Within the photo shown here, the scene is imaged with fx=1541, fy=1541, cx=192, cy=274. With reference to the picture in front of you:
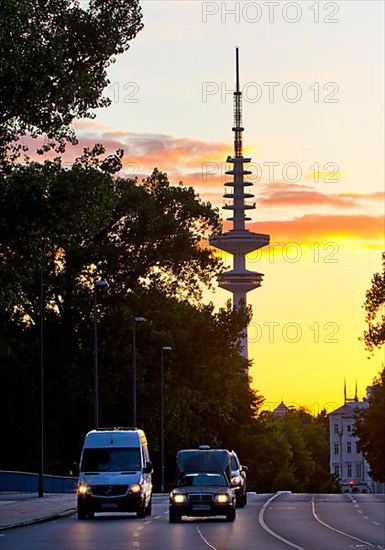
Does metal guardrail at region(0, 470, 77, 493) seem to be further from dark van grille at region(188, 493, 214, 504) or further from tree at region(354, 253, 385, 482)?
tree at region(354, 253, 385, 482)

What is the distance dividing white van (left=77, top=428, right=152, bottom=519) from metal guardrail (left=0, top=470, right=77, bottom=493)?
1917cm

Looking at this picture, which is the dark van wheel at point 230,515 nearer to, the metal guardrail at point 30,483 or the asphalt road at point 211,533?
the asphalt road at point 211,533

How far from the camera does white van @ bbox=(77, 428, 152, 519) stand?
44.1 metres

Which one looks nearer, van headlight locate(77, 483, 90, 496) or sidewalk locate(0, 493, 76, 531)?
sidewalk locate(0, 493, 76, 531)

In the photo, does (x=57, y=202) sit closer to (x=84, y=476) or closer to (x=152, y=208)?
(x=84, y=476)

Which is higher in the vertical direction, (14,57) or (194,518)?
(14,57)

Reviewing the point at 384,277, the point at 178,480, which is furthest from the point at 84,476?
the point at 384,277

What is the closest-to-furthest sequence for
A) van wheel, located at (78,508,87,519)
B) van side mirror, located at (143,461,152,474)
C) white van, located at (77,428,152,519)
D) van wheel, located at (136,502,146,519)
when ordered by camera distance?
white van, located at (77,428,152,519) → van side mirror, located at (143,461,152,474) → van wheel, located at (78,508,87,519) → van wheel, located at (136,502,146,519)

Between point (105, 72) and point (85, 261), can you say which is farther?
point (85, 261)

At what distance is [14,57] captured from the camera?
4050 centimetres

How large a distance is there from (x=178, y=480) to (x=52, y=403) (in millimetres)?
42328

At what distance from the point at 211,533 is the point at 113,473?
24.0ft

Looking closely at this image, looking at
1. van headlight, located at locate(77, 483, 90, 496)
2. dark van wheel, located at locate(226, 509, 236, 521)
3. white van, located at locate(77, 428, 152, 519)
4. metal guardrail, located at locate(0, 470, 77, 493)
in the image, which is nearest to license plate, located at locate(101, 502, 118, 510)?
white van, located at locate(77, 428, 152, 519)

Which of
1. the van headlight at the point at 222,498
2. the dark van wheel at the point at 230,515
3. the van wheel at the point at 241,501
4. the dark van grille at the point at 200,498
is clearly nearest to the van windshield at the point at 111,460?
the dark van grille at the point at 200,498
